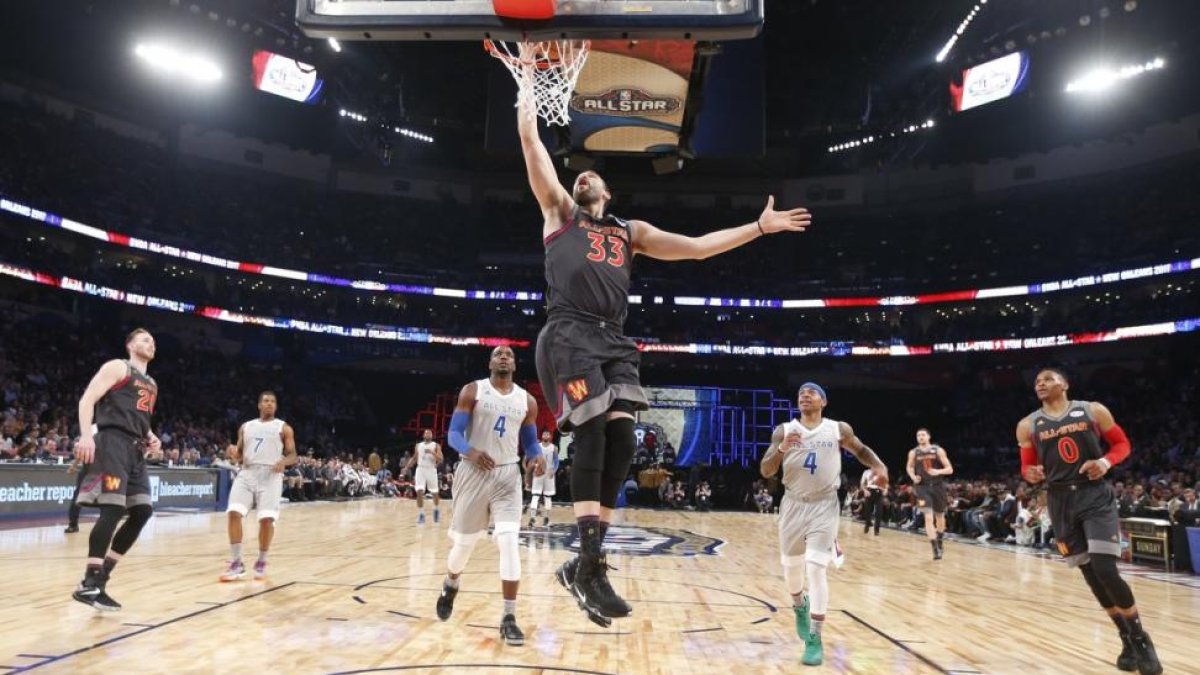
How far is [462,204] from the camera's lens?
4128 cm

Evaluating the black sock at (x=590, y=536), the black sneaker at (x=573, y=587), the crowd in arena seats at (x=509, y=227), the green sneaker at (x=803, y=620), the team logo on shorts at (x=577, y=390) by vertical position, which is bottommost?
the green sneaker at (x=803, y=620)

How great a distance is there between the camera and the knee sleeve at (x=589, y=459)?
12.7 ft

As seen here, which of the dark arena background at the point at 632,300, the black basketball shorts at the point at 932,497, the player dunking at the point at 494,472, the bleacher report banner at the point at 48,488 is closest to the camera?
the player dunking at the point at 494,472

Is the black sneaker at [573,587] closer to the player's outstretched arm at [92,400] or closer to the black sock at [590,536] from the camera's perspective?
the black sock at [590,536]

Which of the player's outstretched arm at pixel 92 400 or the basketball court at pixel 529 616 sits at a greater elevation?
the player's outstretched arm at pixel 92 400

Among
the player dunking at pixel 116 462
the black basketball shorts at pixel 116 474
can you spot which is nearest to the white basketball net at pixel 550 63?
the player dunking at pixel 116 462

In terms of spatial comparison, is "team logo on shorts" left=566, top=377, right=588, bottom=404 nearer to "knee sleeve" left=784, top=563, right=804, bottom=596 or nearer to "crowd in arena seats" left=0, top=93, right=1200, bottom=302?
"knee sleeve" left=784, top=563, right=804, bottom=596

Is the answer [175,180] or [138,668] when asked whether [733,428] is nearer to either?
[175,180]

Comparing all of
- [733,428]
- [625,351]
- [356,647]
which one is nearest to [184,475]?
[356,647]

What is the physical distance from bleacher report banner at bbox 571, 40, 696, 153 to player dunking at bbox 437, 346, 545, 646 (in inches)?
280

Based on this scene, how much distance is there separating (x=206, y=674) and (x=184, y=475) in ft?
52.6

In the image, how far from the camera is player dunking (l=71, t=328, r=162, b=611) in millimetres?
6535

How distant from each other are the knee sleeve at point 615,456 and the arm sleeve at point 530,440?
102 inches

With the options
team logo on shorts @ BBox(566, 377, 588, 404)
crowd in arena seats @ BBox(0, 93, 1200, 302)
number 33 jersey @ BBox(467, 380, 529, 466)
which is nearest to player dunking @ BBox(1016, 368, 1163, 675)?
number 33 jersey @ BBox(467, 380, 529, 466)
